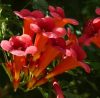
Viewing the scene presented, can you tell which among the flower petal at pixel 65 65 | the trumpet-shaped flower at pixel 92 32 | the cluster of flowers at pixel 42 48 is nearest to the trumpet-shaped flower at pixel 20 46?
the cluster of flowers at pixel 42 48

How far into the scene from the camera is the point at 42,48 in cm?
212

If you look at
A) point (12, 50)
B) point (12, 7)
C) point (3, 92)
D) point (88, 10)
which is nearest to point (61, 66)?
point (12, 50)

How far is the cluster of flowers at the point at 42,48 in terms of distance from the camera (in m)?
2.04

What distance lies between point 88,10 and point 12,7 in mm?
728

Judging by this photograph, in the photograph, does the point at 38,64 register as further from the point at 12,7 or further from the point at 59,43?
the point at 12,7

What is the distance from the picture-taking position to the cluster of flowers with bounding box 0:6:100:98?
6.68 feet

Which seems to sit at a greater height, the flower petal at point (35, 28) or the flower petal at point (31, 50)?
the flower petal at point (35, 28)

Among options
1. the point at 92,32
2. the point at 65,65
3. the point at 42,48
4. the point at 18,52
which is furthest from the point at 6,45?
the point at 92,32

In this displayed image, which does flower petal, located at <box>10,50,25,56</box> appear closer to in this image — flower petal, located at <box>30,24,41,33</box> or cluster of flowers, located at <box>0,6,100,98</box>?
cluster of flowers, located at <box>0,6,100,98</box>

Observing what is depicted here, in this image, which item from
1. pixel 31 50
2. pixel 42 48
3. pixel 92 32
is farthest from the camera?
pixel 92 32

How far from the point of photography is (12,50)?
2041 mm

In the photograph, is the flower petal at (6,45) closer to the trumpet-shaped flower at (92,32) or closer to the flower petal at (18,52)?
the flower petal at (18,52)

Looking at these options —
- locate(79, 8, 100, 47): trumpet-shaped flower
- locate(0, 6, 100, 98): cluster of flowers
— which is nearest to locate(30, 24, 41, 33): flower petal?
locate(0, 6, 100, 98): cluster of flowers

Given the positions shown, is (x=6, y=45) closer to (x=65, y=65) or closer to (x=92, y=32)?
(x=65, y=65)
